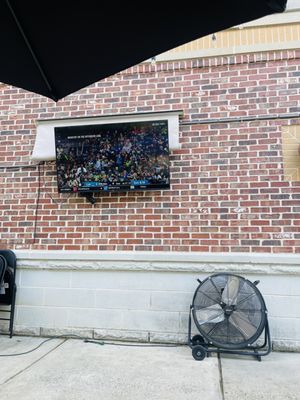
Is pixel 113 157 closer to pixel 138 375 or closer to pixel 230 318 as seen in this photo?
pixel 230 318

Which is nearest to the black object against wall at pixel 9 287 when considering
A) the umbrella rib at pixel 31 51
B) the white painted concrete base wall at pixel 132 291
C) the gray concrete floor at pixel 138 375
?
the white painted concrete base wall at pixel 132 291

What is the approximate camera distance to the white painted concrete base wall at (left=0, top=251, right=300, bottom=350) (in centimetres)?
338

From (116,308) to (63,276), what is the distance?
68cm

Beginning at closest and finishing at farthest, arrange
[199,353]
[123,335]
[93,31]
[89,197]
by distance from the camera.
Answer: [93,31] < [199,353] < [123,335] < [89,197]

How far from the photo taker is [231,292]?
3.10 metres

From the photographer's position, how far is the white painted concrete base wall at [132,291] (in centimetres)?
338

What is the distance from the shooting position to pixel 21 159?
409 cm

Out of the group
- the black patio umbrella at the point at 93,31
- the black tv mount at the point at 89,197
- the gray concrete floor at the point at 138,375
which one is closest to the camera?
the black patio umbrella at the point at 93,31

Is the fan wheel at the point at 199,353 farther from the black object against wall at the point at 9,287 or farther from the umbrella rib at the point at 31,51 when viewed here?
the umbrella rib at the point at 31,51

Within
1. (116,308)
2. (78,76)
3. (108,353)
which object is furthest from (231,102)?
(108,353)

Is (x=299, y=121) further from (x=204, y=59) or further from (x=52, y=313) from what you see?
(x=52, y=313)

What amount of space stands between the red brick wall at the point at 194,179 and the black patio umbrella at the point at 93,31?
6.55 feet

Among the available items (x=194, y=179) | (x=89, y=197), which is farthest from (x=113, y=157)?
(x=194, y=179)

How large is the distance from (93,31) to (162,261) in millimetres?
2442
